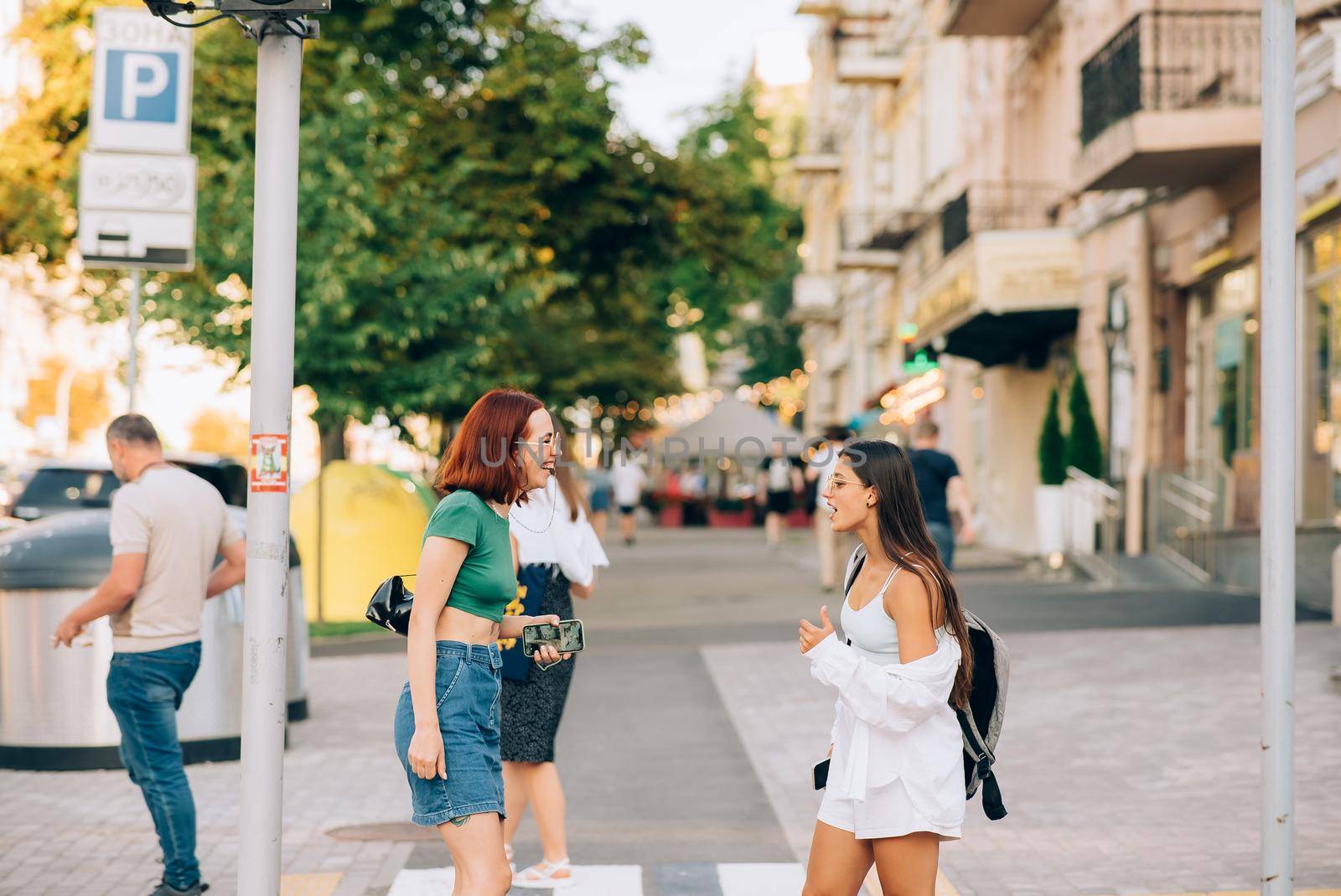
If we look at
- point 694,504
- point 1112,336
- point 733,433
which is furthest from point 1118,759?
point 694,504

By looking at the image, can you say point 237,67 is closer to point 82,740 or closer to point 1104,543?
point 1104,543

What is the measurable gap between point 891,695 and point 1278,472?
1.54 meters

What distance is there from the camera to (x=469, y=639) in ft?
14.8

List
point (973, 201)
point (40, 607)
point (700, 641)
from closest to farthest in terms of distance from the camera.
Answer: point (40, 607) < point (700, 641) < point (973, 201)

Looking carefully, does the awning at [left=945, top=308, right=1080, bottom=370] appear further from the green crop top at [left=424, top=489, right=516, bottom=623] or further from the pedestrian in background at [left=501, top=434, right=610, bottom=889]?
the green crop top at [left=424, top=489, right=516, bottom=623]

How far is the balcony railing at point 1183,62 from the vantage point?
58.4ft

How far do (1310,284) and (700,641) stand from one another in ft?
22.2

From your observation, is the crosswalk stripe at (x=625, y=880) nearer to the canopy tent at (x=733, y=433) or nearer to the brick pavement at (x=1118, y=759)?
the brick pavement at (x=1118, y=759)

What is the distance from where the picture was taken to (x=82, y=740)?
8.89 meters

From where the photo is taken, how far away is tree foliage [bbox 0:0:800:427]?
54.3ft

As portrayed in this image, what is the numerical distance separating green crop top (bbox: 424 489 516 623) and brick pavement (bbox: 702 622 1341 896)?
280cm

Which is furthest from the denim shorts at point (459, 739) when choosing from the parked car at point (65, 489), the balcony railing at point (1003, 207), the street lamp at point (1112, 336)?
the balcony railing at point (1003, 207)

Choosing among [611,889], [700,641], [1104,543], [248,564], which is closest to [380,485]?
[700,641]

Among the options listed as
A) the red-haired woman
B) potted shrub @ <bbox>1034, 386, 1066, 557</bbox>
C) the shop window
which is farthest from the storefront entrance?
the red-haired woman
